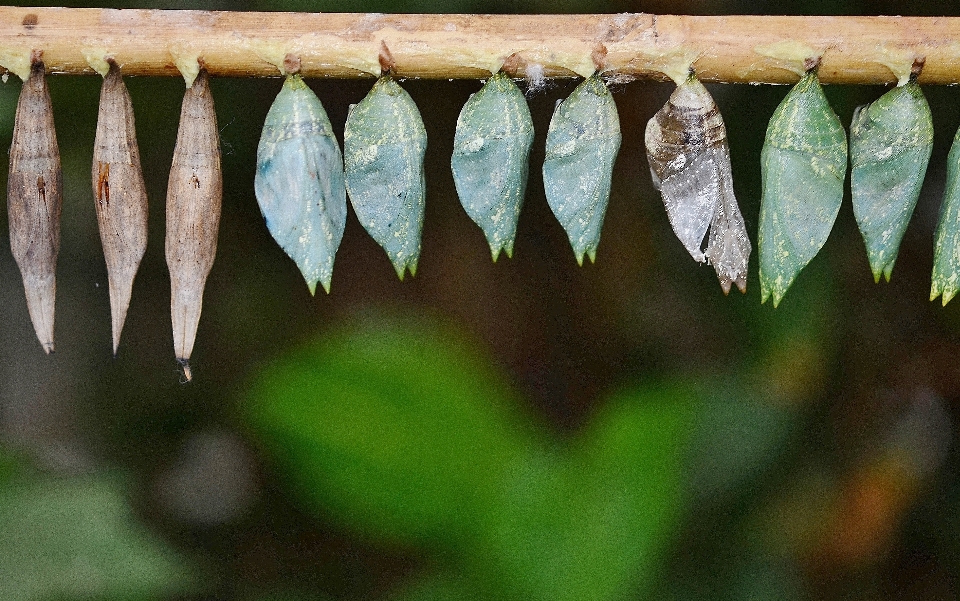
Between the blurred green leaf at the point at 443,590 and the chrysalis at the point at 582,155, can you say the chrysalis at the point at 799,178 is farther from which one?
the blurred green leaf at the point at 443,590

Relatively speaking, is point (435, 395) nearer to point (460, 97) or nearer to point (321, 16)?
point (460, 97)

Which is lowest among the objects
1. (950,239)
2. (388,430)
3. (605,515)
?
(605,515)

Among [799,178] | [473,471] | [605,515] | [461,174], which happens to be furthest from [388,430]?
[799,178]

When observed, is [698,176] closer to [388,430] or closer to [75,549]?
[388,430]

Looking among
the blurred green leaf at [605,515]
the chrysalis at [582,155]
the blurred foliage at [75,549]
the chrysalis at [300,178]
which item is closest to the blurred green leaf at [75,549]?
the blurred foliage at [75,549]

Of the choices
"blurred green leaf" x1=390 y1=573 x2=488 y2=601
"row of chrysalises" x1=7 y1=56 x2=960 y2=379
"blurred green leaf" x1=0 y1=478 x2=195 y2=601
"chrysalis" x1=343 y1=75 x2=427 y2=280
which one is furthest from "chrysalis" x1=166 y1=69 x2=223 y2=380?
"blurred green leaf" x1=390 y1=573 x2=488 y2=601

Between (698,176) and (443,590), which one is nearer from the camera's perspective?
(698,176)
